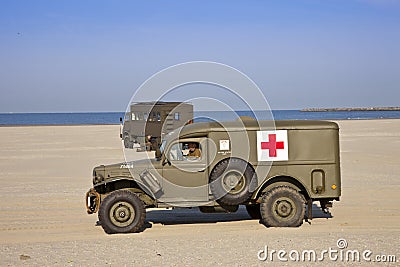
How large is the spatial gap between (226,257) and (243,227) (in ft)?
8.58

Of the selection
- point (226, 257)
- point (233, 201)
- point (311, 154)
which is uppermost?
A: point (311, 154)

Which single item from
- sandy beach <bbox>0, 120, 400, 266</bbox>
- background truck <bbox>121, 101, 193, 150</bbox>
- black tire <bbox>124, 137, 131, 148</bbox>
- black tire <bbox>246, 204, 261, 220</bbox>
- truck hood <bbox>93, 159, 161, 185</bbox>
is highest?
background truck <bbox>121, 101, 193, 150</bbox>

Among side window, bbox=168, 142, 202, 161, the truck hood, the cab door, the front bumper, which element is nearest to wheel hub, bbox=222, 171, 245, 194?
the cab door

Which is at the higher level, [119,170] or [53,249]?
[119,170]

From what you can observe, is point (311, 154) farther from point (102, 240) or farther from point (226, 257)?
point (102, 240)

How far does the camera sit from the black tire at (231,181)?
10.9 metres

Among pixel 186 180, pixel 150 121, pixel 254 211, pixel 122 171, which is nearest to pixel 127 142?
pixel 150 121

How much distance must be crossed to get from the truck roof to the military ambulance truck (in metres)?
0.02

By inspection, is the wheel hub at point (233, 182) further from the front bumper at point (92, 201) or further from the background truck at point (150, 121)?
the background truck at point (150, 121)

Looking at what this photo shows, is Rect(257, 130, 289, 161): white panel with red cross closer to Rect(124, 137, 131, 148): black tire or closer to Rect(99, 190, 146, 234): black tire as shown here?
Rect(99, 190, 146, 234): black tire

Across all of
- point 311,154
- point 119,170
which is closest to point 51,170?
point 119,170

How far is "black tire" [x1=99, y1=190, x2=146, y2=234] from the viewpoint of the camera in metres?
10.8

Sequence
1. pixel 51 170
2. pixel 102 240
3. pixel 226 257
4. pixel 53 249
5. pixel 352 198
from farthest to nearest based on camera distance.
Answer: pixel 51 170 → pixel 352 198 → pixel 102 240 → pixel 53 249 → pixel 226 257

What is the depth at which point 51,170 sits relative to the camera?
22.7 m
